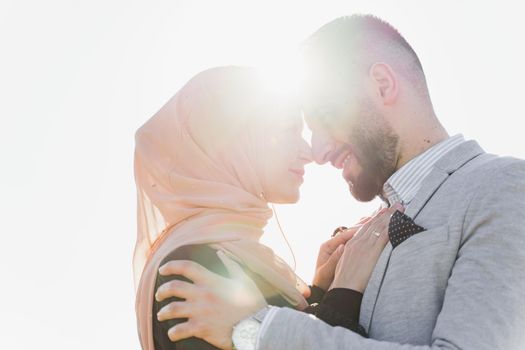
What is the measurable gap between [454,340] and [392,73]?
1.61 m

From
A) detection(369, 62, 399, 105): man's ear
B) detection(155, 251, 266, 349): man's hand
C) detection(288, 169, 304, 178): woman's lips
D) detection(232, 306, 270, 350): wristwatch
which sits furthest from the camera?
detection(288, 169, 304, 178): woman's lips

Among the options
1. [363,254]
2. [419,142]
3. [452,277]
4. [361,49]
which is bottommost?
[452,277]

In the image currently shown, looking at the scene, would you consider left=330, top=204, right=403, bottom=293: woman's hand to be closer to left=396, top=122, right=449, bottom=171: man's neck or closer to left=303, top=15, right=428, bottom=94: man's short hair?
left=396, top=122, right=449, bottom=171: man's neck

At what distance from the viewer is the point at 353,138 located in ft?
12.3

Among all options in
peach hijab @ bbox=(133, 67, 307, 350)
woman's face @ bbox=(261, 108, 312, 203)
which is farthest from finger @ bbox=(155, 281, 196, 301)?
woman's face @ bbox=(261, 108, 312, 203)

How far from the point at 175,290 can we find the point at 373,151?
1345 mm

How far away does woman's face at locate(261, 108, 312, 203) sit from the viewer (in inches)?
155

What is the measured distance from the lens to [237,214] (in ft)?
12.3

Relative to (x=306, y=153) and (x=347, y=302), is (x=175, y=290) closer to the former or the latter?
(x=347, y=302)

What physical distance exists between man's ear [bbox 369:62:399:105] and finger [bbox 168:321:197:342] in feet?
5.31

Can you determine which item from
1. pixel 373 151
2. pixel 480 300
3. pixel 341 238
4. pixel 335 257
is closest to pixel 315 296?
pixel 335 257

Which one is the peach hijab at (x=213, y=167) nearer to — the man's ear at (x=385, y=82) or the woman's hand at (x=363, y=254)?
the woman's hand at (x=363, y=254)

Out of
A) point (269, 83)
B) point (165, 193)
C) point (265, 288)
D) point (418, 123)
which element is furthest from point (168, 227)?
point (418, 123)

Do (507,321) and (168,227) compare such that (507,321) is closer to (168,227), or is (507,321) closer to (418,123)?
(418,123)
